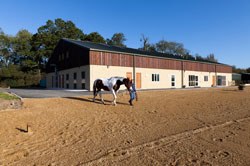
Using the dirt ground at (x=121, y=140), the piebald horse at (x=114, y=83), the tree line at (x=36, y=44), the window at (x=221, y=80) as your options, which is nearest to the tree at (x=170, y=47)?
the tree line at (x=36, y=44)

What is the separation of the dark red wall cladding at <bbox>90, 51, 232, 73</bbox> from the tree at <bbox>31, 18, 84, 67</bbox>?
97.7 ft

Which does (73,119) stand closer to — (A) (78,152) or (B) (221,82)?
(A) (78,152)

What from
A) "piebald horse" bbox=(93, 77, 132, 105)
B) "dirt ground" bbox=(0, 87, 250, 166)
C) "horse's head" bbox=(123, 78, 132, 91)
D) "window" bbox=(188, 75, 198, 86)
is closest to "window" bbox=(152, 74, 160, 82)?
"window" bbox=(188, 75, 198, 86)

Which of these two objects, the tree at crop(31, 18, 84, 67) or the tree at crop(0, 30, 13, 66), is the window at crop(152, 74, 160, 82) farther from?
the tree at crop(0, 30, 13, 66)

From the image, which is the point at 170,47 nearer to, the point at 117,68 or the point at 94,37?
the point at 94,37

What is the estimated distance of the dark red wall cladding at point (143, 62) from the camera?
23094 mm

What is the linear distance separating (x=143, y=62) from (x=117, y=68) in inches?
179

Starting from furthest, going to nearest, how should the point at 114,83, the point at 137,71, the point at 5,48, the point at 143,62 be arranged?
the point at 5,48 → the point at 143,62 → the point at 137,71 → the point at 114,83

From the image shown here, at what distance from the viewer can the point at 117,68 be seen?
24547 mm

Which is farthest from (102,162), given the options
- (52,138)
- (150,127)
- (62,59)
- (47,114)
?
(62,59)

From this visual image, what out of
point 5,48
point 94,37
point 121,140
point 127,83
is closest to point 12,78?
point 5,48

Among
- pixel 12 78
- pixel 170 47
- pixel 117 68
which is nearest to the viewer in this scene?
pixel 117 68

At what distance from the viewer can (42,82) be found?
3953 cm

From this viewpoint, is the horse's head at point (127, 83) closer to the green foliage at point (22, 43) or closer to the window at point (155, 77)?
the window at point (155, 77)
